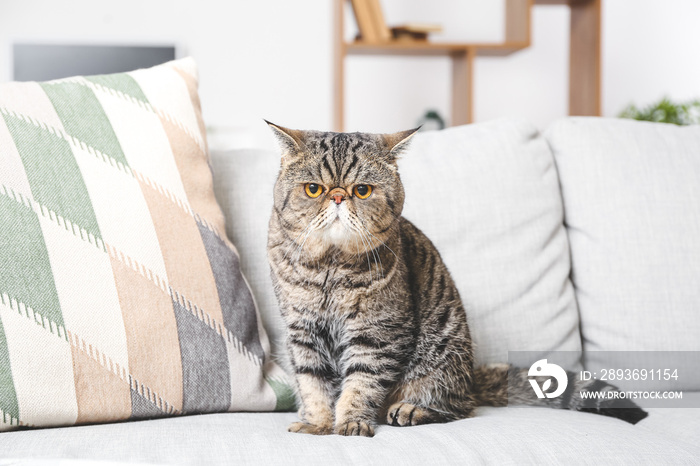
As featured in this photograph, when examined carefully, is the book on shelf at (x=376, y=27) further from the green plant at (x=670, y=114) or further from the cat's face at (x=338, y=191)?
the cat's face at (x=338, y=191)

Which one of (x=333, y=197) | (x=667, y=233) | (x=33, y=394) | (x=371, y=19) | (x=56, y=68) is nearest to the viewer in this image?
(x=33, y=394)

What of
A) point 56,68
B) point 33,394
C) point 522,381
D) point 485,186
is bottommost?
point 522,381

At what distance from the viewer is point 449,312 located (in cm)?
112

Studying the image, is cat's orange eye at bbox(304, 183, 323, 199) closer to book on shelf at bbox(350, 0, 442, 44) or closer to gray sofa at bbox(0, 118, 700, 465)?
gray sofa at bbox(0, 118, 700, 465)

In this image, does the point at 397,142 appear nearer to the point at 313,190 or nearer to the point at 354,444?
the point at 313,190

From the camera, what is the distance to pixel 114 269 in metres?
0.97

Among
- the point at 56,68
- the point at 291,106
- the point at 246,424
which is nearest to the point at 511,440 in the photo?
the point at 246,424

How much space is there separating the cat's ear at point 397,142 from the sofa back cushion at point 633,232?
522 mm

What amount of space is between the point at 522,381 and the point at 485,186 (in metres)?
0.41

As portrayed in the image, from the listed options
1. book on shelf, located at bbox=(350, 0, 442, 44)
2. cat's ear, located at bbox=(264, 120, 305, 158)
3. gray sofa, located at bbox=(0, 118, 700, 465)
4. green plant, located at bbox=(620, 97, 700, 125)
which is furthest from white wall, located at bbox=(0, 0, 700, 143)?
cat's ear, located at bbox=(264, 120, 305, 158)

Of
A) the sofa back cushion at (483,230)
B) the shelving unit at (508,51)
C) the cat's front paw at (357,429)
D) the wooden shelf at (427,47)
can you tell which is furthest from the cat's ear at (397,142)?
the wooden shelf at (427,47)

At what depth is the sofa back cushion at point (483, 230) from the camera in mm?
1263

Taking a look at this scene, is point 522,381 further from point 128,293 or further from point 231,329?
point 128,293

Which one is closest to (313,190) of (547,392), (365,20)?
(547,392)
